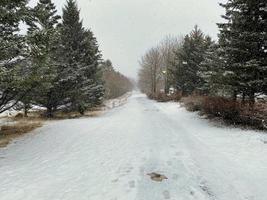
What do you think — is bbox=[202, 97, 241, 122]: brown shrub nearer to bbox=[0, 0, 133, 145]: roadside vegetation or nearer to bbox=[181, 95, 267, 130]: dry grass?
bbox=[181, 95, 267, 130]: dry grass

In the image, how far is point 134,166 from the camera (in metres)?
7.37

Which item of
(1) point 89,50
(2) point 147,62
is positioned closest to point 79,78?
(1) point 89,50

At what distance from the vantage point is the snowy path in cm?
571

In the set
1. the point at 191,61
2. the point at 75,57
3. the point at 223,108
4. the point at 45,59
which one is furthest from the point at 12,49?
the point at 191,61

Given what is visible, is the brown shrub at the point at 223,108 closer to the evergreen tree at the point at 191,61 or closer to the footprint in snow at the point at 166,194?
the footprint in snow at the point at 166,194

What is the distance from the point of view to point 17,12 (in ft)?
36.3

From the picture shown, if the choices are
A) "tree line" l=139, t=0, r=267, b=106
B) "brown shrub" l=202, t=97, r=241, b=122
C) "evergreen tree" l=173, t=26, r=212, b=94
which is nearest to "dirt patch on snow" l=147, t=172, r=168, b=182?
"brown shrub" l=202, t=97, r=241, b=122

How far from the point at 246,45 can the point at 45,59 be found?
9.35 meters

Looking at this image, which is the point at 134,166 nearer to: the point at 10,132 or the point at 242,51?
the point at 10,132

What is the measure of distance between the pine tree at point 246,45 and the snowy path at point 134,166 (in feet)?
10.1

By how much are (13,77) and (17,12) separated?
270cm

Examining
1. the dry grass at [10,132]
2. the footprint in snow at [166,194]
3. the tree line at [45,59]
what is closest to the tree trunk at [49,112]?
the tree line at [45,59]

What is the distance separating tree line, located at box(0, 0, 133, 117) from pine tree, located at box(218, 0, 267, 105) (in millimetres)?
8435

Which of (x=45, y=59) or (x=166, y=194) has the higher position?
(x=45, y=59)
